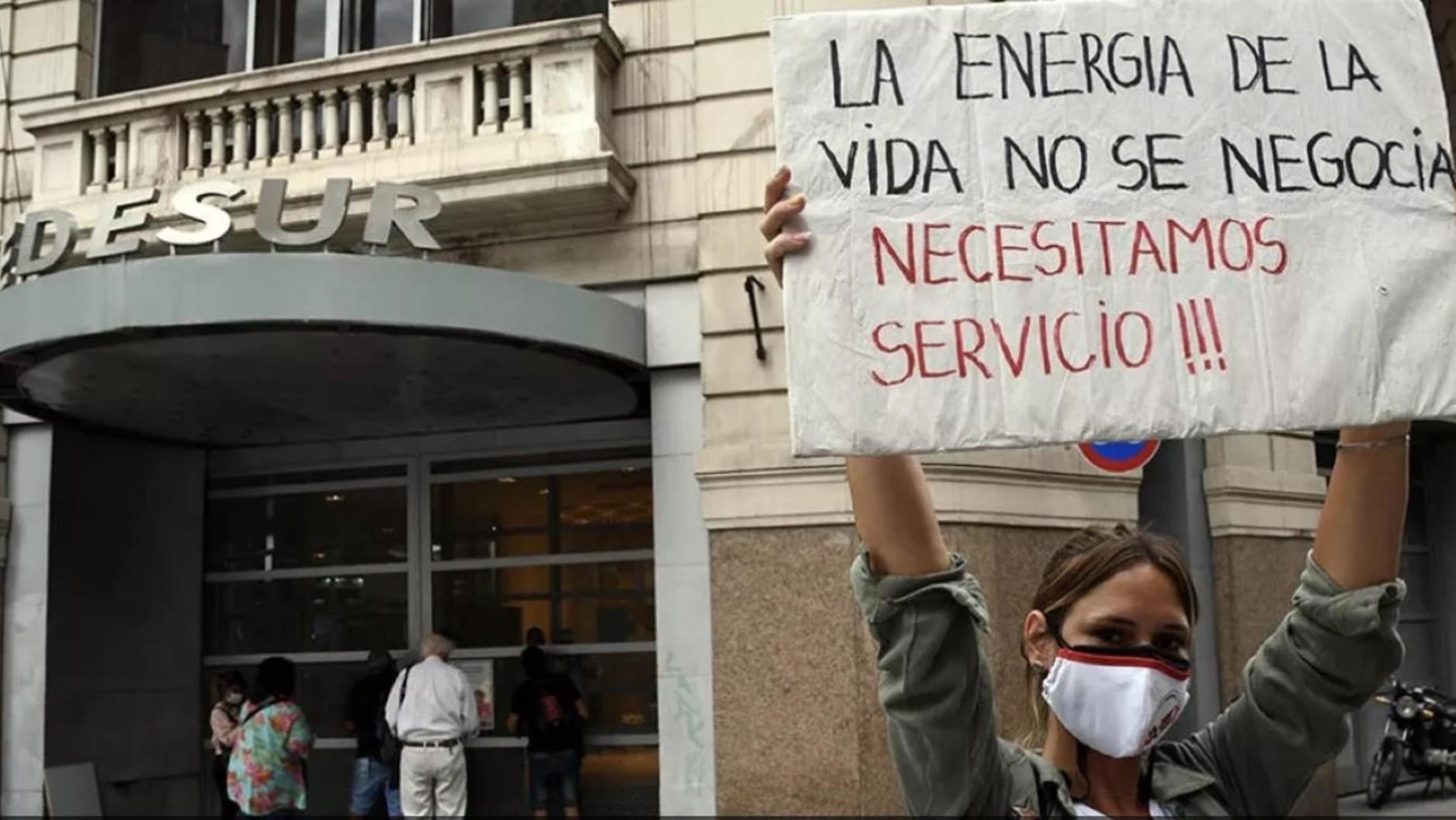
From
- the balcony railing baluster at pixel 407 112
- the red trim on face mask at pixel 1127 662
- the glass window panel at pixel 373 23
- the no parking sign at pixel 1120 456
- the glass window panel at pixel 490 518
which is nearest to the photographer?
the red trim on face mask at pixel 1127 662

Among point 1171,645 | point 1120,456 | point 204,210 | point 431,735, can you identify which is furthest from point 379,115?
point 1171,645

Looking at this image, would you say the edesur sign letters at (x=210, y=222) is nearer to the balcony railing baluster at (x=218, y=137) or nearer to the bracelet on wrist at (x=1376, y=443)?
the balcony railing baluster at (x=218, y=137)

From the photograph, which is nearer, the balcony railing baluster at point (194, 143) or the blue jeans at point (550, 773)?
the blue jeans at point (550, 773)

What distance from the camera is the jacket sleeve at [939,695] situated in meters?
2.12

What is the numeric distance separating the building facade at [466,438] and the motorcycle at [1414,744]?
462 millimetres

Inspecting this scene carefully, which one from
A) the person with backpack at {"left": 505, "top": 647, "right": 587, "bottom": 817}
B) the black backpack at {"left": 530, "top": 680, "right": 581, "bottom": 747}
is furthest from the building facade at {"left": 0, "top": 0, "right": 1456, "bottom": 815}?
the black backpack at {"left": 530, "top": 680, "right": 581, "bottom": 747}

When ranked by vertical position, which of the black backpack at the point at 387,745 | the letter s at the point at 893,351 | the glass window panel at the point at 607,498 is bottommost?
the black backpack at the point at 387,745

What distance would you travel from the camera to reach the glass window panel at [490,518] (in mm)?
11617

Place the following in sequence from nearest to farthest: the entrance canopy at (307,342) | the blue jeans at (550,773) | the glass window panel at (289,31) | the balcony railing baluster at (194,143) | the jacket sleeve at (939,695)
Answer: the jacket sleeve at (939,695) < the entrance canopy at (307,342) < the blue jeans at (550,773) < the balcony railing baluster at (194,143) < the glass window panel at (289,31)

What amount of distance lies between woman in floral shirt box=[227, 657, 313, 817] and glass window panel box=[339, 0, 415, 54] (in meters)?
4.79

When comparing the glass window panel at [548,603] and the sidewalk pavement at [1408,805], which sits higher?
the glass window panel at [548,603]

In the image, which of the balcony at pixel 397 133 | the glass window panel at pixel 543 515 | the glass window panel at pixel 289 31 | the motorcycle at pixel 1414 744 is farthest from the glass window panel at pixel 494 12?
the motorcycle at pixel 1414 744

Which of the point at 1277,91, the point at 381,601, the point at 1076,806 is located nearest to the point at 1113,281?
the point at 1277,91

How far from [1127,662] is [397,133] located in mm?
8970
